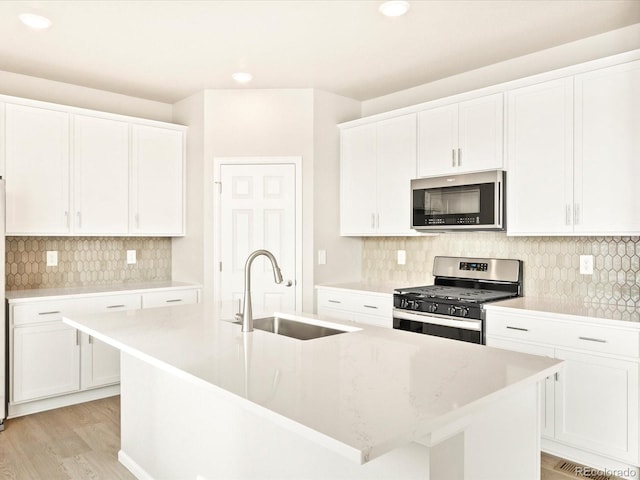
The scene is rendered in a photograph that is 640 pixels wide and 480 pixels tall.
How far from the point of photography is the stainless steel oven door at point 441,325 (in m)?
3.21

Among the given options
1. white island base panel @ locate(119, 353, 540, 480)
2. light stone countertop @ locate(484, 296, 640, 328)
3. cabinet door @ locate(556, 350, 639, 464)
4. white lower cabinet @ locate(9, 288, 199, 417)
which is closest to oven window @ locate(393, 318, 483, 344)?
light stone countertop @ locate(484, 296, 640, 328)

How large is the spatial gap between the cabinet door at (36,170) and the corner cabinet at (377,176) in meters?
2.33

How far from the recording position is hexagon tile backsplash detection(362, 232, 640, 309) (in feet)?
10.2

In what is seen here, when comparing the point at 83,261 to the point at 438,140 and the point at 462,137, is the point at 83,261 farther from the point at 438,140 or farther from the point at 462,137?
the point at 462,137

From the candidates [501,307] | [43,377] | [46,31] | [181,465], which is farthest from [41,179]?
[501,307]

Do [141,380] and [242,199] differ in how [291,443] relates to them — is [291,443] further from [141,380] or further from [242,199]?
[242,199]

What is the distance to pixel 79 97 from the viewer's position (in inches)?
171

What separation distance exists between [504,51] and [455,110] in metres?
0.51

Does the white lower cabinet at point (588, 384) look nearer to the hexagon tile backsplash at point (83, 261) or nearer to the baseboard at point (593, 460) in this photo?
the baseboard at point (593, 460)

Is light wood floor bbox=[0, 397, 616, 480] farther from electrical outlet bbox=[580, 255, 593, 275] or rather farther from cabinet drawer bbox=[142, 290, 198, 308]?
electrical outlet bbox=[580, 255, 593, 275]

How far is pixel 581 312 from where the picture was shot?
2.84 meters

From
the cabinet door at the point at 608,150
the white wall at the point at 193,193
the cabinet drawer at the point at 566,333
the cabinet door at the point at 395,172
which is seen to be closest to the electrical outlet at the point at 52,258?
the white wall at the point at 193,193

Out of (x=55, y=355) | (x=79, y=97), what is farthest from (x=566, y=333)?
(x=79, y=97)

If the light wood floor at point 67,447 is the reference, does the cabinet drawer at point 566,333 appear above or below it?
above
